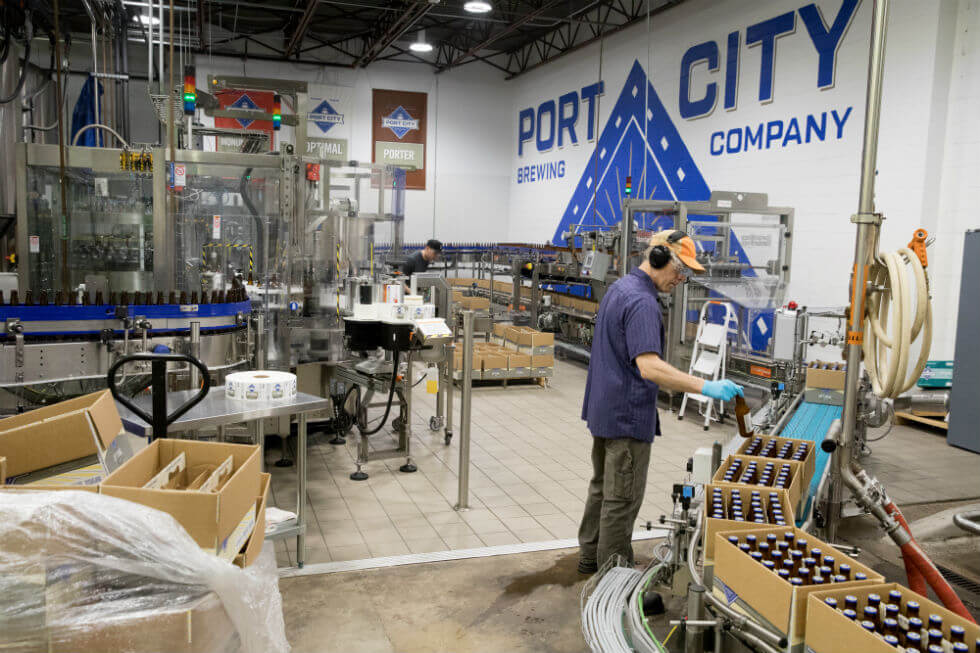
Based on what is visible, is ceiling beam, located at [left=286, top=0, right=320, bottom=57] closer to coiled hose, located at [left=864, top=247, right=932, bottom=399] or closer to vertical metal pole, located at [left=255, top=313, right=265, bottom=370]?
vertical metal pole, located at [left=255, top=313, right=265, bottom=370]

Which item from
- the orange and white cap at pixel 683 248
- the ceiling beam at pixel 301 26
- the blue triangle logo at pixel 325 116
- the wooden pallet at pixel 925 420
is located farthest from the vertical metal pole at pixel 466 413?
the blue triangle logo at pixel 325 116

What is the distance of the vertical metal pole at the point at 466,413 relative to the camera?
4555 millimetres

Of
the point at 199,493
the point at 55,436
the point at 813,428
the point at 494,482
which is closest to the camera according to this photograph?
the point at 199,493

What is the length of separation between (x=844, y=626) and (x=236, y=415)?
7.63 ft

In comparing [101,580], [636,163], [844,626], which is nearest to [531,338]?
[636,163]

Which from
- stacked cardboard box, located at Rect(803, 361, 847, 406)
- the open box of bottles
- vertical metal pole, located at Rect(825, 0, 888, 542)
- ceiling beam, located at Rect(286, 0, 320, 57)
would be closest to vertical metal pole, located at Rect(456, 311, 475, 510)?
the open box of bottles

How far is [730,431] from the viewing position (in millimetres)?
6945

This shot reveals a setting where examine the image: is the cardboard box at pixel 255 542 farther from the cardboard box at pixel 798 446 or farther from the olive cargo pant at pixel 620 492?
the cardboard box at pixel 798 446

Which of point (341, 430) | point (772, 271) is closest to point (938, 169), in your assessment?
point (772, 271)

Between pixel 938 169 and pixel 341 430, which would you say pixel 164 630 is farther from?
pixel 938 169

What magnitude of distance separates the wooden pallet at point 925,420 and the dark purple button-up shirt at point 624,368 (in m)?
4.61

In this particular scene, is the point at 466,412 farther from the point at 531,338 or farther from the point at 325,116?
the point at 325,116

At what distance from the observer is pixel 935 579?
280 centimetres

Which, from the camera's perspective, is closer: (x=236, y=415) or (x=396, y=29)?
(x=236, y=415)
